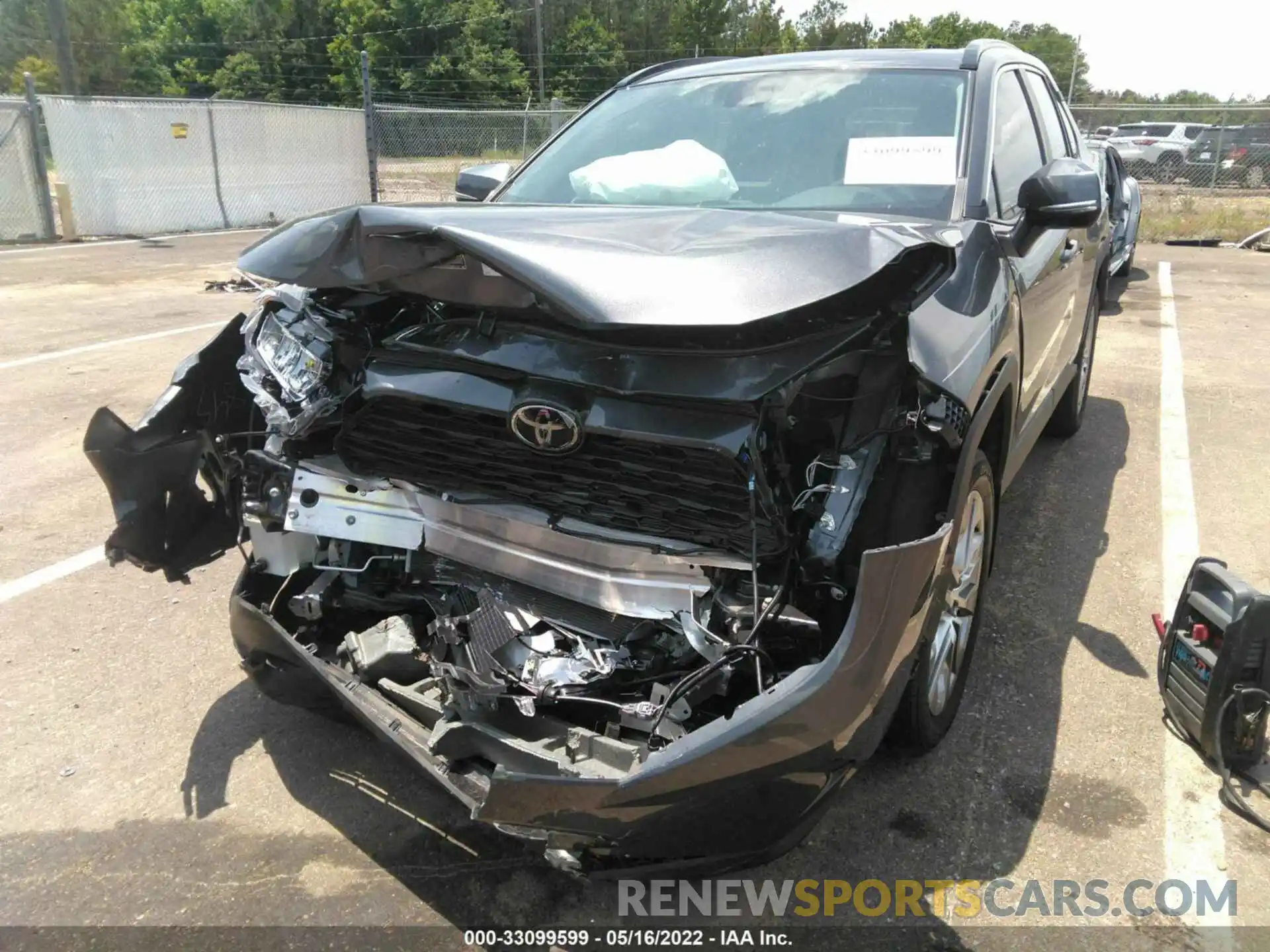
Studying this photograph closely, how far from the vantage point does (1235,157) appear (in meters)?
19.7

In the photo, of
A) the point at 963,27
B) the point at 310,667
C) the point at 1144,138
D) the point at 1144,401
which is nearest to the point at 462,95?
the point at 1144,138

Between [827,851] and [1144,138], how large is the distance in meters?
25.0

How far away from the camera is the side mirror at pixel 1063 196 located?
109 inches

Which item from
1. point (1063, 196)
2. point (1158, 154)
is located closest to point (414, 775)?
point (1063, 196)

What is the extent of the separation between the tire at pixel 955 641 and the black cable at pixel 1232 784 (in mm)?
696

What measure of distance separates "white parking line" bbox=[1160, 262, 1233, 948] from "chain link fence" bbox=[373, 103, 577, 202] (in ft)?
45.3

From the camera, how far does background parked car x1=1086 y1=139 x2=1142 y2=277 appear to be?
25.1 feet

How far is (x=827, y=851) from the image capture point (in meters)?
2.50

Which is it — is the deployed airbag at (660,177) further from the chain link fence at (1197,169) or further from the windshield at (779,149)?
the chain link fence at (1197,169)

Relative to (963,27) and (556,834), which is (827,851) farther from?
(963,27)

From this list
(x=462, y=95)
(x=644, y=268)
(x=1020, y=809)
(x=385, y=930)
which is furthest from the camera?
(x=462, y=95)

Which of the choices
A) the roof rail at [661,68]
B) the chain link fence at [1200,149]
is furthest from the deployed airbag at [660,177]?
the chain link fence at [1200,149]

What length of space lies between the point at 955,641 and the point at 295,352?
82.2 inches

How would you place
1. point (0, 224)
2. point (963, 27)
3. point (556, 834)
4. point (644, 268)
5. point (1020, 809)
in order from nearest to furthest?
1. point (556, 834)
2. point (644, 268)
3. point (1020, 809)
4. point (0, 224)
5. point (963, 27)
